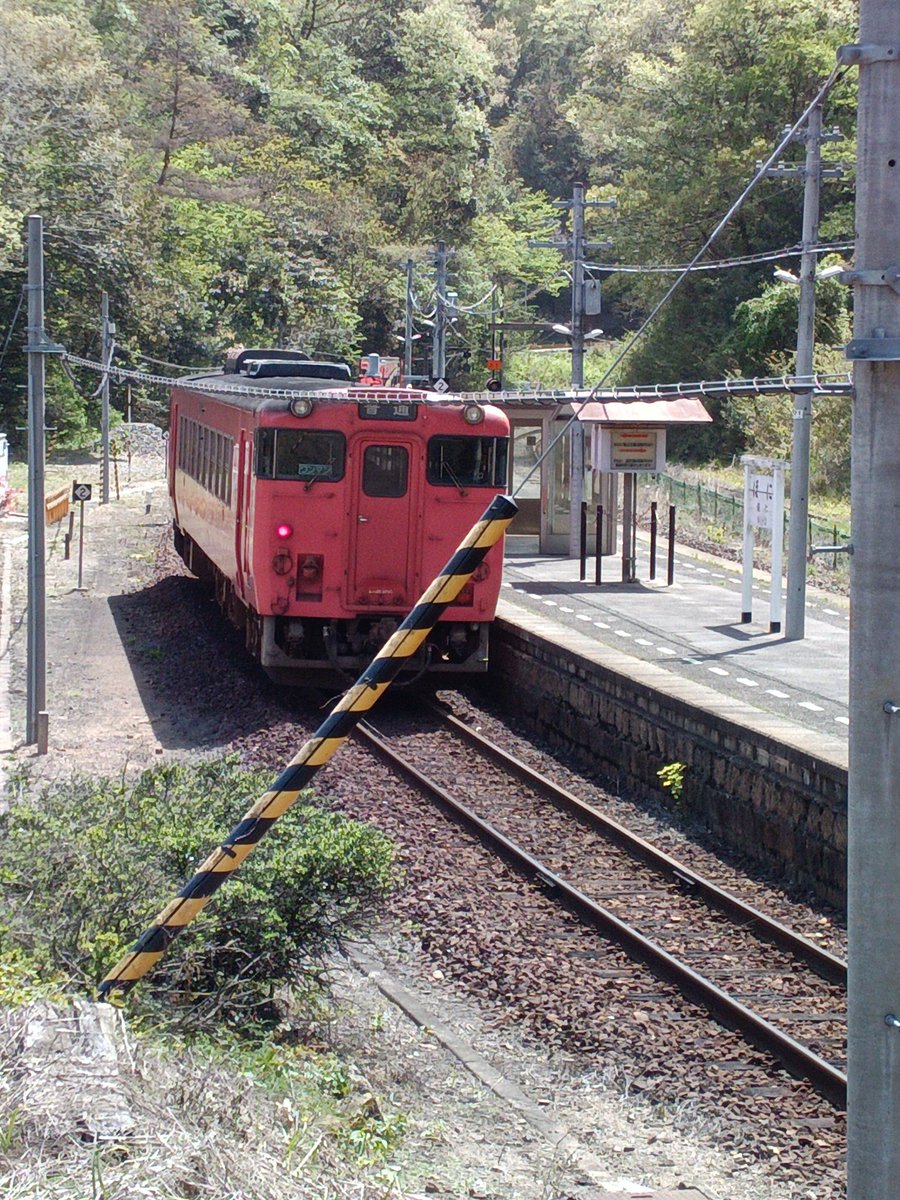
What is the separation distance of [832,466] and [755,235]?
618 inches

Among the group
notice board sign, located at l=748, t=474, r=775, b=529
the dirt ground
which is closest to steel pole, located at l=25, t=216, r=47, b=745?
the dirt ground

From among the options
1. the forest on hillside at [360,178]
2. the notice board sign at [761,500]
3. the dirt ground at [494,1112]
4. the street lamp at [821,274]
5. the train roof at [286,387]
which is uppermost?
the forest on hillside at [360,178]

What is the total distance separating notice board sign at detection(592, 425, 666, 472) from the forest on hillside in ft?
Result: 42.9

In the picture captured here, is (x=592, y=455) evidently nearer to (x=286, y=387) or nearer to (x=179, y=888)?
(x=286, y=387)

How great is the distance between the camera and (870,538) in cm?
379

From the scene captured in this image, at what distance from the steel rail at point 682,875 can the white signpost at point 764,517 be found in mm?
5388

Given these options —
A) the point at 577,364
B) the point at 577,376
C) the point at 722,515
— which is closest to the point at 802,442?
the point at 577,364

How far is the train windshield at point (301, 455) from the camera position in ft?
47.0

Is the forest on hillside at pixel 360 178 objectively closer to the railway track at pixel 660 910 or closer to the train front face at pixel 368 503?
the train front face at pixel 368 503

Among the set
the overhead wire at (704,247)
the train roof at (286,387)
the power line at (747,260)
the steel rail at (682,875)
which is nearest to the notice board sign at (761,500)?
the power line at (747,260)

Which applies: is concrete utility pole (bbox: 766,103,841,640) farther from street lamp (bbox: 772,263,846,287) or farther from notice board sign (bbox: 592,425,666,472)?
notice board sign (bbox: 592,425,666,472)

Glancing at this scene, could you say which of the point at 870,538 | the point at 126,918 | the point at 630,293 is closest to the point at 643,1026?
the point at 126,918

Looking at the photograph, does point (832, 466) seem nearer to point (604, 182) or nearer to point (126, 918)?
point (126, 918)

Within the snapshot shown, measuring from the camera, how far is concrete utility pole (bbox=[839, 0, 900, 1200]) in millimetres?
3715
